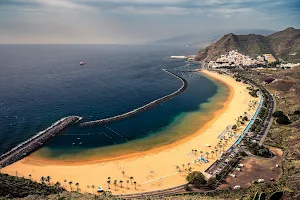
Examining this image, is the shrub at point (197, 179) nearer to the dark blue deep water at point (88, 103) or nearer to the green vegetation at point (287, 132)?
the green vegetation at point (287, 132)

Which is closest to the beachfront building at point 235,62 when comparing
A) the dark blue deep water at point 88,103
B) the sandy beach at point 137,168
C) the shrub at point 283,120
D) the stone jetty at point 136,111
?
the dark blue deep water at point 88,103

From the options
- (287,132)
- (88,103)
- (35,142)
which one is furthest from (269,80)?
(35,142)

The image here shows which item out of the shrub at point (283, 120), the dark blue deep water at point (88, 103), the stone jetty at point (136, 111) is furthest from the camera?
the stone jetty at point (136, 111)

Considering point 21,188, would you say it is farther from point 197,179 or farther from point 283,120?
point 283,120

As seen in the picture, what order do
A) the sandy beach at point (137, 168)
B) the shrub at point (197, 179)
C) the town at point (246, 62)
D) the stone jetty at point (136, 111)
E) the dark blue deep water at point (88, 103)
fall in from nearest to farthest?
1. the shrub at point (197, 179)
2. the sandy beach at point (137, 168)
3. the dark blue deep water at point (88, 103)
4. the stone jetty at point (136, 111)
5. the town at point (246, 62)

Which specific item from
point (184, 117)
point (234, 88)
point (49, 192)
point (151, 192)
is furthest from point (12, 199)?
point (234, 88)

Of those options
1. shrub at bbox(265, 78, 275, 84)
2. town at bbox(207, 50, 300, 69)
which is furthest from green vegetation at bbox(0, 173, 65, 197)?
town at bbox(207, 50, 300, 69)

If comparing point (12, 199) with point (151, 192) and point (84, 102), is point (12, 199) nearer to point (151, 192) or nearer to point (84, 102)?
point (151, 192)

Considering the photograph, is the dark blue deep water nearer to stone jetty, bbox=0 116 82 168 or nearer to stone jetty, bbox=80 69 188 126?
stone jetty, bbox=0 116 82 168
